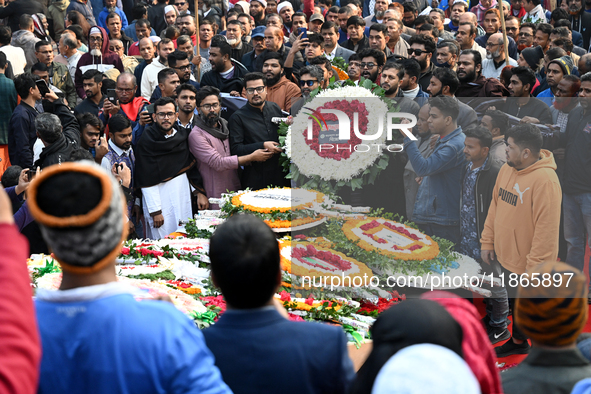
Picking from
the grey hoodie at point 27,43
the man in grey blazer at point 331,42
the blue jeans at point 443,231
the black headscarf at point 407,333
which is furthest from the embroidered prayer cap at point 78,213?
the grey hoodie at point 27,43

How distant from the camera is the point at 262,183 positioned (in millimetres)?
A: 6977

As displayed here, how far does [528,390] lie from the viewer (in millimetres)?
1995

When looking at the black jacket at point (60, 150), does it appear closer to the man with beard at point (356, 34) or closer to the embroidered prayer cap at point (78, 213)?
the embroidered prayer cap at point (78, 213)

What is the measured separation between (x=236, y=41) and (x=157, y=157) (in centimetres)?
378

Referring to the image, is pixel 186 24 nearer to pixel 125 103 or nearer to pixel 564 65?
pixel 125 103

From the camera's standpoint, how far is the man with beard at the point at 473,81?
7.19m

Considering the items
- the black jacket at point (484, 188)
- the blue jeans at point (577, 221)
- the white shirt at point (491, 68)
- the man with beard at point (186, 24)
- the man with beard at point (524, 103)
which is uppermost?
the man with beard at point (186, 24)

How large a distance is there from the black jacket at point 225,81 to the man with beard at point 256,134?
1215 millimetres

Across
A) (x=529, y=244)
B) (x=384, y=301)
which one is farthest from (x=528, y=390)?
(x=529, y=244)

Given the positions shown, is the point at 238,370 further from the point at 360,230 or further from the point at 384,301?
the point at 360,230

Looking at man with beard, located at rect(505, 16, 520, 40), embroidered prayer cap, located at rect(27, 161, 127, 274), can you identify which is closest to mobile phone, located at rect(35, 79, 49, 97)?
embroidered prayer cap, located at rect(27, 161, 127, 274)

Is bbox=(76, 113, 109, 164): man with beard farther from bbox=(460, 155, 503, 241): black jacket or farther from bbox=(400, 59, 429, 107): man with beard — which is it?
bbox=(460, 155, 503, 241): black jacket

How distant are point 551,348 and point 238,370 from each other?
40.4 inches

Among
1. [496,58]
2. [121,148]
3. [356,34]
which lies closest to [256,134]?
[121,148]
